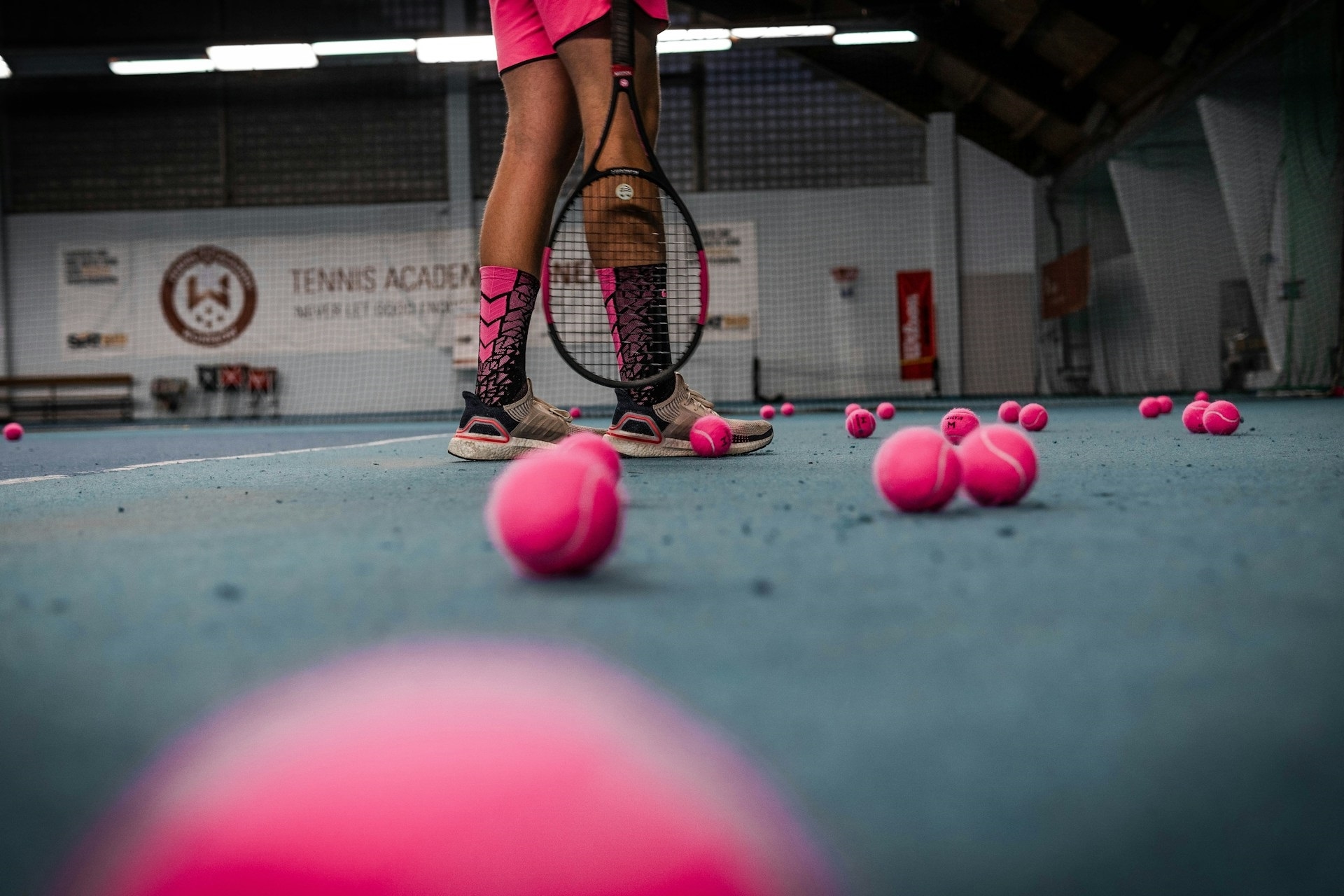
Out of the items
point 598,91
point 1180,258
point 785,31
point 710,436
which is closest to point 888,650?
point 710,436

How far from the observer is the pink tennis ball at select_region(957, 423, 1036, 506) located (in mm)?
1308

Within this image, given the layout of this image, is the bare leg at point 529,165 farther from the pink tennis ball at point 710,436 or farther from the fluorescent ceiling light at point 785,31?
the fluorescent ceiling light at point 785,31

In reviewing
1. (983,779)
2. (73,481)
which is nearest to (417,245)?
(73,481)

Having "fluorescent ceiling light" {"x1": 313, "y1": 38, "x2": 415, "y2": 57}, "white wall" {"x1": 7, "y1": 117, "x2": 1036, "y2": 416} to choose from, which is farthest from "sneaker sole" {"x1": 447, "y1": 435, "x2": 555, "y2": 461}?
"white wall" {"x1": 7, "y1": 117, "x2": 1036, "y2": 416}

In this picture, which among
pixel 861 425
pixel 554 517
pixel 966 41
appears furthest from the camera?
pixel 966 41

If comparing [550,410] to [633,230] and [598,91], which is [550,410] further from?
[598,91]

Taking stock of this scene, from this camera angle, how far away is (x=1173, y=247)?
10.2 meters

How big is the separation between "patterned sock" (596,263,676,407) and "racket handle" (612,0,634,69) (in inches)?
17.4

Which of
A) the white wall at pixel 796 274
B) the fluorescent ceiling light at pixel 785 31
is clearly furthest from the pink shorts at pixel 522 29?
the white wall at pixel 796 274

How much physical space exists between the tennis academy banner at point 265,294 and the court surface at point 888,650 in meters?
11.8

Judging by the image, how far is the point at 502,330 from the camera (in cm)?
227

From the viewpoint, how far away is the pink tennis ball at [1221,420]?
2965mm

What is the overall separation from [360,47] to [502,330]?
361 inches

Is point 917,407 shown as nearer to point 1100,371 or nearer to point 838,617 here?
point 1100,371
